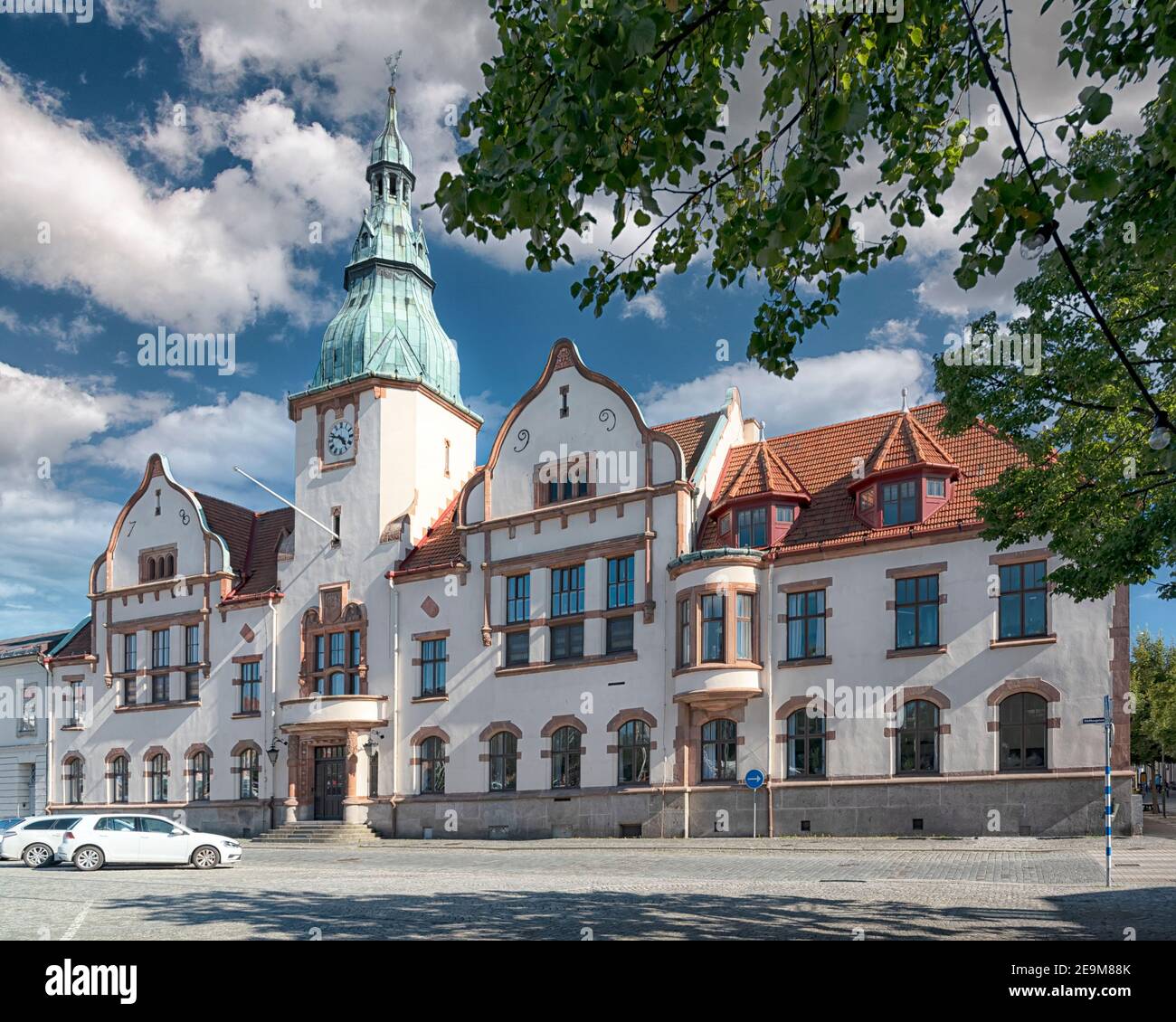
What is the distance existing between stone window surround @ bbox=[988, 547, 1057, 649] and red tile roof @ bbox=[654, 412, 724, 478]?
981 cm

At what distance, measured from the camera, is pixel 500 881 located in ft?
63.6

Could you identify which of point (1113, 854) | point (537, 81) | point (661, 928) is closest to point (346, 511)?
point (1113, 854)

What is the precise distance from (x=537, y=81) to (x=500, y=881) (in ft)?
46.6

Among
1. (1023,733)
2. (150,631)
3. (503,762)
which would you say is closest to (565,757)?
(503,762)

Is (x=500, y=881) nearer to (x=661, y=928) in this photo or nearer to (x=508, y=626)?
(x=661, y=928)

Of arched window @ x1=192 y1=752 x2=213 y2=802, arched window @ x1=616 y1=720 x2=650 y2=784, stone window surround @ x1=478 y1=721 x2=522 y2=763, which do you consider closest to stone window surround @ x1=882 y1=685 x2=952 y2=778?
arched window @ x1=616 y1=720 x2=650 y2=784

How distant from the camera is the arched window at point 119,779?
46750 millimetres

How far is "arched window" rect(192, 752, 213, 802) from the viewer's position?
44.2m

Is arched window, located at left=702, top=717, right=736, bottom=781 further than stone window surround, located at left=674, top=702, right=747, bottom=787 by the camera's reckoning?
No

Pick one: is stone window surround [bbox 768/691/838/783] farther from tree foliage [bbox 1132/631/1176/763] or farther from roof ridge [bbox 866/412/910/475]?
tree foliage [bbox 1132/631/1176/763]

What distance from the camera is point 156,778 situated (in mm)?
46062

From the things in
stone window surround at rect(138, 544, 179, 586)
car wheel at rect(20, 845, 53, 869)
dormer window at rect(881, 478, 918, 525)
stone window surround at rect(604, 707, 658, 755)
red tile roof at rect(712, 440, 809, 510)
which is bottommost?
car wheel at rect(20, 845, 53, 869)

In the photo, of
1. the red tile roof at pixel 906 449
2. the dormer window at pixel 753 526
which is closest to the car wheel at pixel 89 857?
the dormer window at pixel 753 526
